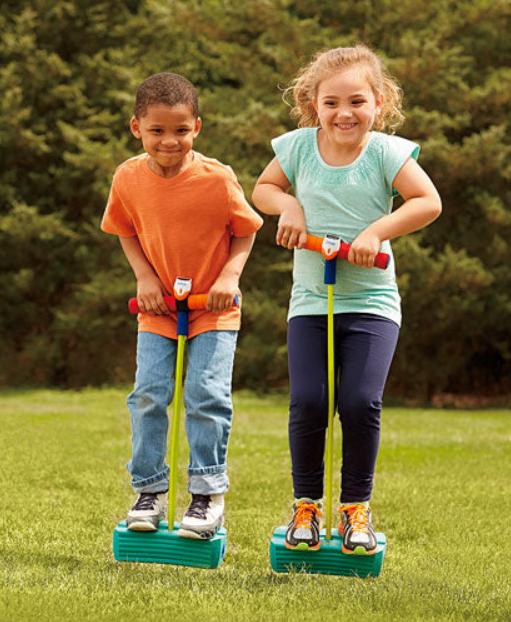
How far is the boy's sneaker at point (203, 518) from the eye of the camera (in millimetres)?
4262

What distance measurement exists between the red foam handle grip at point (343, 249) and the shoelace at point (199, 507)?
108 centimetres

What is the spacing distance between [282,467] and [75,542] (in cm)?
316

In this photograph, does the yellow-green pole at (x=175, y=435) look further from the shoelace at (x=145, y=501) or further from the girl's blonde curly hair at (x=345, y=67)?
the girl's blonde curly hair at (x=345, y=67)

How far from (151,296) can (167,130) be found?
0.67m

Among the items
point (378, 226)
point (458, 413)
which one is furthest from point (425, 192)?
point (458, 413)

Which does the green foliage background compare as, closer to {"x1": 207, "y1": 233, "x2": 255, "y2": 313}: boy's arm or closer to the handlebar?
{"x1": 207, "y1": 233, "x2": 255, "y2": 313}: boy's arm

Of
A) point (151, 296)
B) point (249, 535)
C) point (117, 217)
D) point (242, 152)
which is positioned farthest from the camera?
point (242, 152)

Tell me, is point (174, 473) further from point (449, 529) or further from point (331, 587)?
point (449, 529)

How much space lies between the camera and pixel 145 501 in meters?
4.47

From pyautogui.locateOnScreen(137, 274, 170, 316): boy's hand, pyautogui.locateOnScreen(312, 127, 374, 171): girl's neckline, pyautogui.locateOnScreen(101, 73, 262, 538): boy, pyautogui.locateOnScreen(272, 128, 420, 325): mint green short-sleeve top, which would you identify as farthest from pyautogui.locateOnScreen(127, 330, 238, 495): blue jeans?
pyautogui.locateOnScreen(312, 127, 374, 171): girl's neckline

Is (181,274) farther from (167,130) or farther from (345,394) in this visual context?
(345,394)

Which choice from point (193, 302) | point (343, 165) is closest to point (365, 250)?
point (343, 165)

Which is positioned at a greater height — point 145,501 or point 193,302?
point 193,302

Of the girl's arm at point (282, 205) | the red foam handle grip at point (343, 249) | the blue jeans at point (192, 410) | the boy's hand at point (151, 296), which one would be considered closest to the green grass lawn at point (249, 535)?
the blue jeans at point (192, 410)
